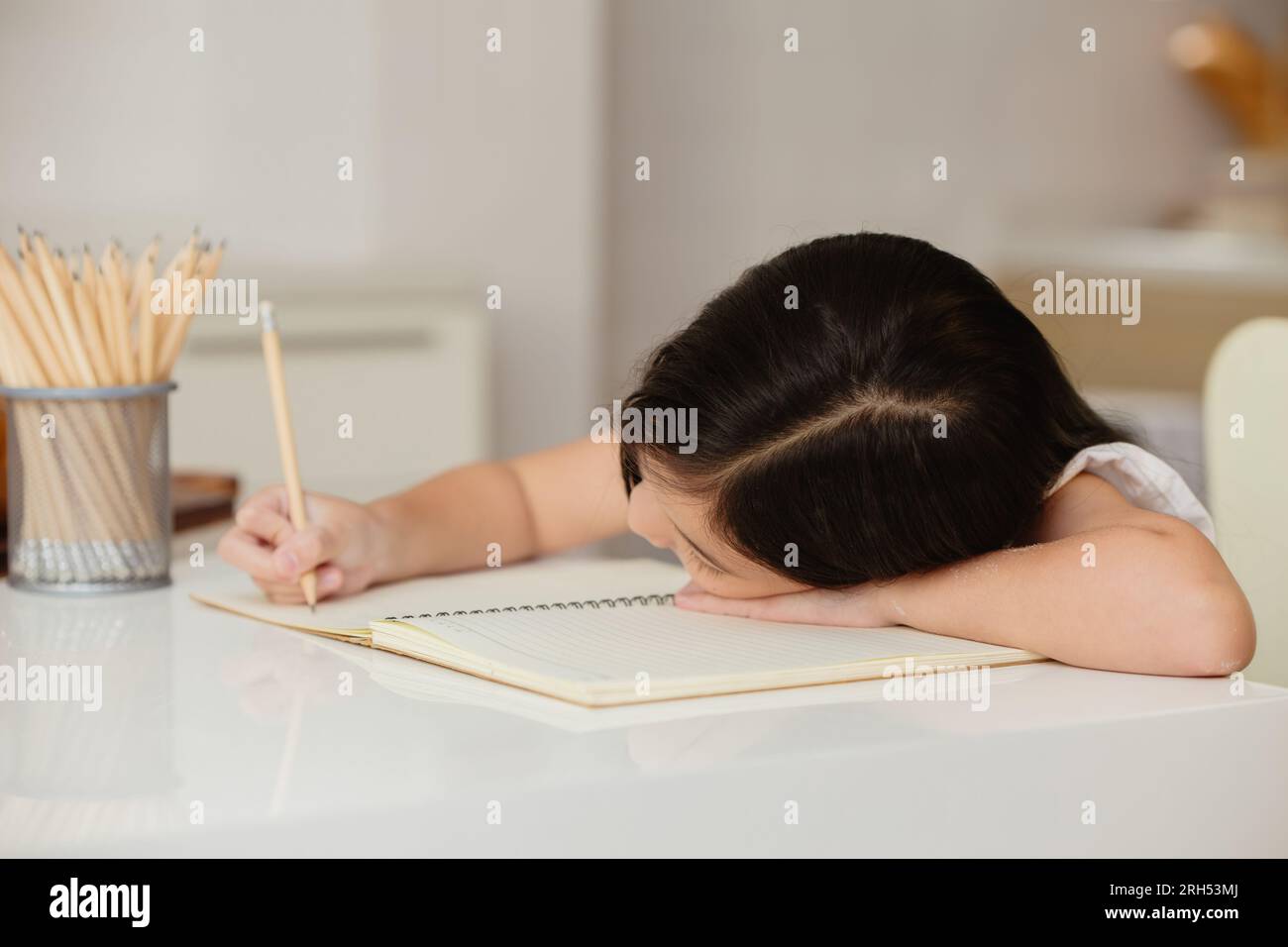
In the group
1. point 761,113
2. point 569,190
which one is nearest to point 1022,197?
point 761,113

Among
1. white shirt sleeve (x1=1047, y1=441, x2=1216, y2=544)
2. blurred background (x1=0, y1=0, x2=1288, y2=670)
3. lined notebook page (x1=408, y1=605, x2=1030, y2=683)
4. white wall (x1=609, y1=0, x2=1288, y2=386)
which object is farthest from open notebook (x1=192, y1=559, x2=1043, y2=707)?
white wall (x1=609, y1=0, x2=1288, y2=386)

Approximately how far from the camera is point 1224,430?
113 centimetres

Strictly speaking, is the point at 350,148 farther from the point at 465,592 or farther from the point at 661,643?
the point at 661,643

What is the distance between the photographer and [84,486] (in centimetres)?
97

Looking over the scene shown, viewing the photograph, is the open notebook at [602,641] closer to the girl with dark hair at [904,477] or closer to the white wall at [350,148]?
the girl with dark hair at [904,477]

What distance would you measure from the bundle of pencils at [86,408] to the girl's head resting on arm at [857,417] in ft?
1.17

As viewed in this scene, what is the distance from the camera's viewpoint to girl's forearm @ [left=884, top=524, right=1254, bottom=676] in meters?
0.73

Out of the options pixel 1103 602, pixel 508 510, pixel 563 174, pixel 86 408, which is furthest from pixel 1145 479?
pixel 563 174

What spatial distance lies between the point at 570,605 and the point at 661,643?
0.12 meters

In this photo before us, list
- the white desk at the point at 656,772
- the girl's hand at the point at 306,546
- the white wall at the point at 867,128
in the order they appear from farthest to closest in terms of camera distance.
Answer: the white wall at the point at 867,128, the girl's hand at the point at 306,546, the white desk at the point at 656,772

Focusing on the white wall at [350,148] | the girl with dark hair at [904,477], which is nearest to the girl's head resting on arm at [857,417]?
the girl with dark hair at [904,477]

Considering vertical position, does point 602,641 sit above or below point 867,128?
below

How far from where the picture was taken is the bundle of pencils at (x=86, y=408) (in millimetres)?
954
